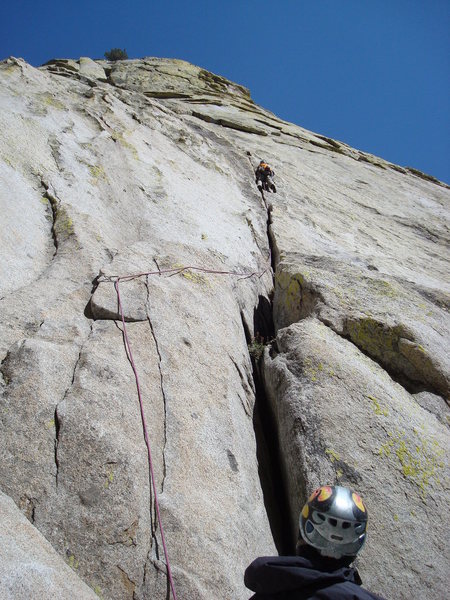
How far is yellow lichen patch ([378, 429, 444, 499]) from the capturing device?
5816mm

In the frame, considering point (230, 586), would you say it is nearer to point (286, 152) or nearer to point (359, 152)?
point (286, 152)

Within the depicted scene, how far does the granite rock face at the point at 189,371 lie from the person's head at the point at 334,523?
5.27ft

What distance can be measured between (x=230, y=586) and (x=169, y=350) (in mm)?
3321

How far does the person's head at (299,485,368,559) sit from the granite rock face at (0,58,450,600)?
5.27 feet

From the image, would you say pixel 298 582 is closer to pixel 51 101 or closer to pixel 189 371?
pixel 189 371

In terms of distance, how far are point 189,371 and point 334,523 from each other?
3506 millimetres

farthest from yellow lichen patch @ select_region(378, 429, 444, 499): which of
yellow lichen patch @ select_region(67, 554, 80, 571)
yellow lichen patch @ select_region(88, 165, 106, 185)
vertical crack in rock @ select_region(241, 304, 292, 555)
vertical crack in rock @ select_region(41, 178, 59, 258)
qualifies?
yellow lichen patch @ select_region(88, 165, 106, 185)

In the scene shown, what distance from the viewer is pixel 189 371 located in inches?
260

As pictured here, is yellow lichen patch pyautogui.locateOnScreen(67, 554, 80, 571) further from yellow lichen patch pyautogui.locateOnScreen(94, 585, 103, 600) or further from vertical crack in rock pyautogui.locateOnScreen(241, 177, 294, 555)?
vertical crack in rock pyautogui.locateOnScreen(241, 177, 294, 555)

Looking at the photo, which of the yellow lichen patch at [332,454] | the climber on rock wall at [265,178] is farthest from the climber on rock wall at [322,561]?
the climber on rock wall at [265,178]

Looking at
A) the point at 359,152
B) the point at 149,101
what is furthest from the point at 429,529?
the point at 359,152

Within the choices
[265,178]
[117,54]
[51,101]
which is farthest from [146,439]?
[117,54]

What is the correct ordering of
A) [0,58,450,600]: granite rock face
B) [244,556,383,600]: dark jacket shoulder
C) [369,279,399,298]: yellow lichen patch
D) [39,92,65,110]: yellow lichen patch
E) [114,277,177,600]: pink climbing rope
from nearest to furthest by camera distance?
1. [244,556,383,600]: dark jacket shoulder
2. [114,277,177,600]: pink climbing rope
3. [0,58,450,600]: granite rock face
4. [369,279,399,298]: yellow lichen patch
5. [39,92,65,110]: yellow lichen patch

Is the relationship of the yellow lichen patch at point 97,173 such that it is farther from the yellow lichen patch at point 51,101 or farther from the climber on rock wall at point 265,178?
the climber on rock wall at point 265,178
